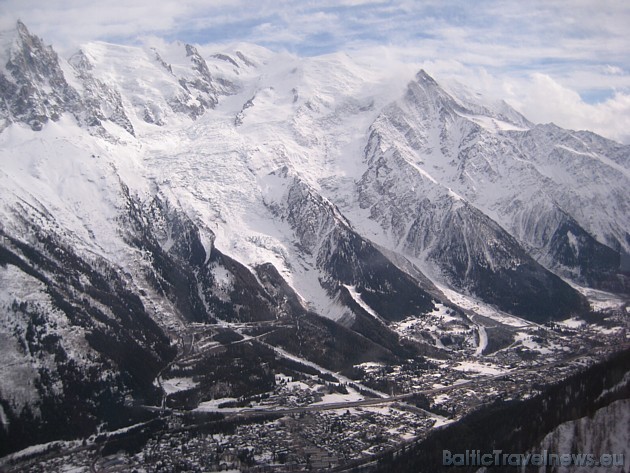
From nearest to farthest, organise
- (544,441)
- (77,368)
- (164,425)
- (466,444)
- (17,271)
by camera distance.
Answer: (544,441) < (466,444) < (164,425) < (77,368) < (17,271)

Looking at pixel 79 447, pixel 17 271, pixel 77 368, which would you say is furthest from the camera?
pixel 17 271

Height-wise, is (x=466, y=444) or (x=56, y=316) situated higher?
(x=56, y=316)

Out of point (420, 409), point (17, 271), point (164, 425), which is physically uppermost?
point (17, 271)

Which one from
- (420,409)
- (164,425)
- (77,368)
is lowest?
(420,409)

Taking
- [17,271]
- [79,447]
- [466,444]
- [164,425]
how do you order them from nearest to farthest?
[466,444], [79,447], [164,425], [17,271]

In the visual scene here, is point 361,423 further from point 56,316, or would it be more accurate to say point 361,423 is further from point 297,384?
point 56,316

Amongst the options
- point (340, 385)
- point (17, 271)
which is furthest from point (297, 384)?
point (17, 271)

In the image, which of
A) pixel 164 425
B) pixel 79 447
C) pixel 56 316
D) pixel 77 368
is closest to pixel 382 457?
pixel 164 425

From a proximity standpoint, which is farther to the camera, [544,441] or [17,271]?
[17,271]

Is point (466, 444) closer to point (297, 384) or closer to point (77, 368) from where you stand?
point (297, 384)
